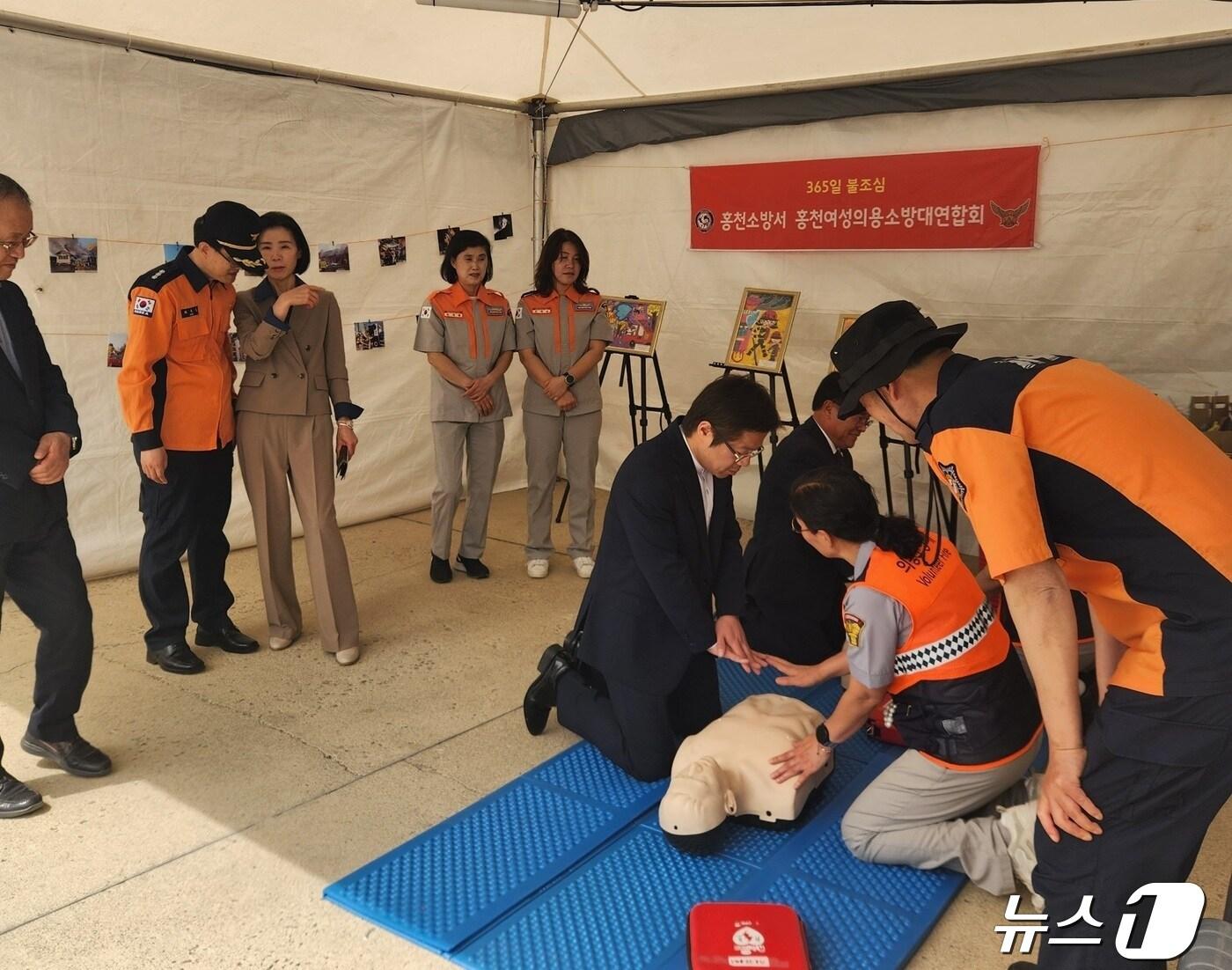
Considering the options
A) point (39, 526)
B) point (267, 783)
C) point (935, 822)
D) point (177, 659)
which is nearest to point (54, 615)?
point (39, 526)

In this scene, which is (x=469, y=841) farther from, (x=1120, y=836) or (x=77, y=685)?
(x=1120, y=836)

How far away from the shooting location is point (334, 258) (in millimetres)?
5223

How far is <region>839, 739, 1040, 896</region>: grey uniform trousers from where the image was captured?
2.39 metres

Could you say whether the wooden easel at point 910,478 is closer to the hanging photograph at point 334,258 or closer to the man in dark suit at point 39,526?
the hanging photograph at point 334,258

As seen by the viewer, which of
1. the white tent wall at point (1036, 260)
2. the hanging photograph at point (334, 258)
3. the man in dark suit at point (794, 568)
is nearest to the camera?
the man in dark suit at point (794, 568)

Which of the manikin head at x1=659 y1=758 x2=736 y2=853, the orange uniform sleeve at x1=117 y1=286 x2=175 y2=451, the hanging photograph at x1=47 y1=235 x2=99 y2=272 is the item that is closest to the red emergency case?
the manikin head at x1=659 y1=758 x2=736 y2=853

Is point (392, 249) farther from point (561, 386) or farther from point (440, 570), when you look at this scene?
point (440, 570)

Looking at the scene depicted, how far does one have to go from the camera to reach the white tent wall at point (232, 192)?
4.24m

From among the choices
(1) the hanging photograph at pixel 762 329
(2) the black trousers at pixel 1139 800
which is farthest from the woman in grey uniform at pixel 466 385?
(2) the black trousers at pixel 1139 800

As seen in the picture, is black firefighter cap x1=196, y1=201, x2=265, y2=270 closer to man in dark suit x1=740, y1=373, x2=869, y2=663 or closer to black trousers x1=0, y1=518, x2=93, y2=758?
black trousers x1=0, y1=518, x2=93, y2=758

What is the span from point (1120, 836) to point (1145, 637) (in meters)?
0.32

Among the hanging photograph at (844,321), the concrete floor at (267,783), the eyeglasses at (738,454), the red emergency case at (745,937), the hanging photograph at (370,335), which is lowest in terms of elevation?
the concrete floor at (267,783)

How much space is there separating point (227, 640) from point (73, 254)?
6.16ft

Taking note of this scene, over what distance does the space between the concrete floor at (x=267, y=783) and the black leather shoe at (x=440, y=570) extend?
15 cm
